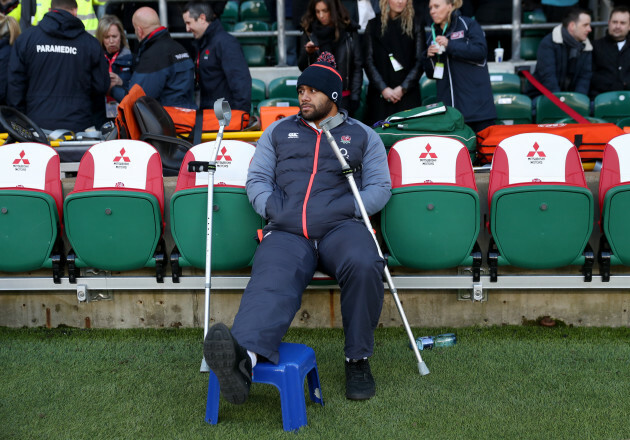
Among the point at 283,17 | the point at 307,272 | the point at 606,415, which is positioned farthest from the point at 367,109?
the point at 606,415

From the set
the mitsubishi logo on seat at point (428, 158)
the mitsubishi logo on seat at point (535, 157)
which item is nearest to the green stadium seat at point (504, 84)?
the mitsubishi logo on seat at point (535, 157)

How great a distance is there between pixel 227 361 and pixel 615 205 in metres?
2.25

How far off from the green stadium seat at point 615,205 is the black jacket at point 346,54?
2499mm

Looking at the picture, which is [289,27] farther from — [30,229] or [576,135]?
[30,229]

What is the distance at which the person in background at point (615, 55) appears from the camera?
7.52m

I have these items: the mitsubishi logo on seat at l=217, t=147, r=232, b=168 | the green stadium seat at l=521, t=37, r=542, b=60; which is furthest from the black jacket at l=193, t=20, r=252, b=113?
the green stadium seat at l=521, t=37, r=542, b=60

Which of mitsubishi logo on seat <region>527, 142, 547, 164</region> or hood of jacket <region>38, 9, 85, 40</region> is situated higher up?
hood of jacket <region>38, 9, 85, 40</region>

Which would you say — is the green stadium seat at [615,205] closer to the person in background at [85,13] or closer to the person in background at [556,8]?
the person in background at [556,8]

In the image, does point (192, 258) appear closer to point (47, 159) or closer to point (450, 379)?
point (47, 159)

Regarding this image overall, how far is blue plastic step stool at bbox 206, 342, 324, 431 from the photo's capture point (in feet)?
10.5

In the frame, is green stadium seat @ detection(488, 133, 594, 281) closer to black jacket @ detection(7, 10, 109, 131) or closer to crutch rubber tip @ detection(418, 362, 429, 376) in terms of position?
crutch rubber tip @ detection(418, 362, 429, 376)

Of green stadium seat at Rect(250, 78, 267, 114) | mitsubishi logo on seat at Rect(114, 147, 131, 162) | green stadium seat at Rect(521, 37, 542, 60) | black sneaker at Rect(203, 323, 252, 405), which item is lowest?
black sneaker at Rect(203, 323, 252, 405)

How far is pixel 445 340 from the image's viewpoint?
13.6ft

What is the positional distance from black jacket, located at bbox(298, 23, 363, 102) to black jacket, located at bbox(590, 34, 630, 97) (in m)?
2.65
